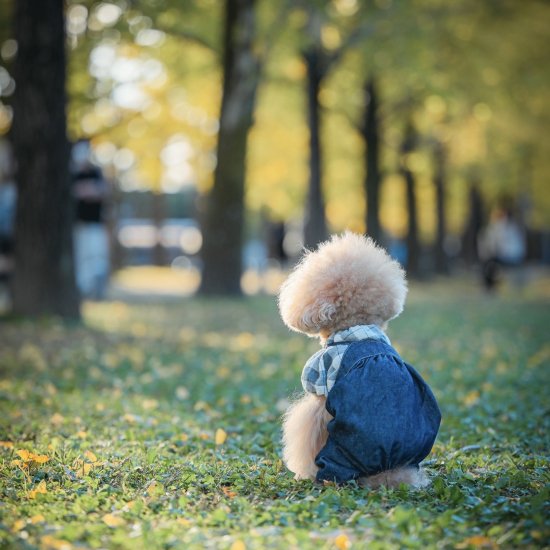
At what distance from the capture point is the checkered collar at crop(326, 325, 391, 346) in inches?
172

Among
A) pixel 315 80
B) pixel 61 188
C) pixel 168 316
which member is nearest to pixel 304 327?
pixel 61 188

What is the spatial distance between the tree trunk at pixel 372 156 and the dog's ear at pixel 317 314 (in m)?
19.3

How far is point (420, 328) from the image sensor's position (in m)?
13.3

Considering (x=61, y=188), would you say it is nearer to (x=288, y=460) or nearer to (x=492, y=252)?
(x=288, y=460)

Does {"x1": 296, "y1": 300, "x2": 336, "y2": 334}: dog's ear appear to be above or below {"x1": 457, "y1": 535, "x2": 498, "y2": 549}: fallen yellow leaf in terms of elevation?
above

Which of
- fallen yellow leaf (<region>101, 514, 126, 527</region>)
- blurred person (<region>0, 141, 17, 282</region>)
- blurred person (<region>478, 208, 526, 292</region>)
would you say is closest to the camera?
fallen yellow leaf (<region>101, 514, 126, 527</region>)

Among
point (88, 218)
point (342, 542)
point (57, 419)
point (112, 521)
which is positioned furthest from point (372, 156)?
point (342, 542)

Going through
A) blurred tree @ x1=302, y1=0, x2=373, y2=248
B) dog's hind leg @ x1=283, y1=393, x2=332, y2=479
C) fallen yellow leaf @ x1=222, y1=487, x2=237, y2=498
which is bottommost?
fallen yellow leaf @ x1=222, y1=487, x2=237, y2=498

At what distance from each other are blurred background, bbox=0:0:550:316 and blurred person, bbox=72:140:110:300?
0.05 metres

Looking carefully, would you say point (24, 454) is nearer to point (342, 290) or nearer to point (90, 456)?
point (90, 456)

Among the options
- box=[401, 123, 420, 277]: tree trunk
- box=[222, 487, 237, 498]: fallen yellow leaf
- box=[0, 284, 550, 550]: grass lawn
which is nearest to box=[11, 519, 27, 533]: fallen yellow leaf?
box=[0, 284, 550, 550]: grass lawn

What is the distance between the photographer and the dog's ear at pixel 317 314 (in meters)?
4.26

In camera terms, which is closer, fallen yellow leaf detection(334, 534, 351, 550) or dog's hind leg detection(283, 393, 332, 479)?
fallen yellow leaf detection(334, 534, 351, 550)

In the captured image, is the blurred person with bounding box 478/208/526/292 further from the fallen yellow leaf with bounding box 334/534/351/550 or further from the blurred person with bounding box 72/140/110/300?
the fallen yellow leaf with bounding box 334/534/351/550
